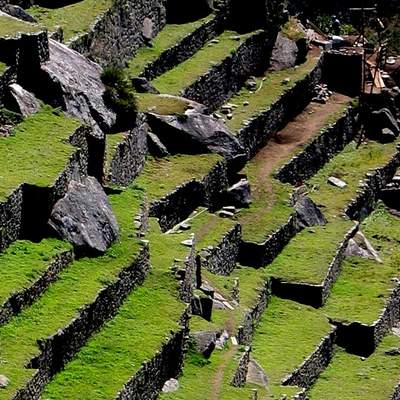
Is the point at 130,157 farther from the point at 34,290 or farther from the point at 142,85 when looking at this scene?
the point at 34,290

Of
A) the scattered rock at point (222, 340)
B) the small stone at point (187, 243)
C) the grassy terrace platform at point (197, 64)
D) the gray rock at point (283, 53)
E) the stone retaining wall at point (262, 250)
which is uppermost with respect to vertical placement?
the small stone at point (187, 243)

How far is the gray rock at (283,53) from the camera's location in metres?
44.8

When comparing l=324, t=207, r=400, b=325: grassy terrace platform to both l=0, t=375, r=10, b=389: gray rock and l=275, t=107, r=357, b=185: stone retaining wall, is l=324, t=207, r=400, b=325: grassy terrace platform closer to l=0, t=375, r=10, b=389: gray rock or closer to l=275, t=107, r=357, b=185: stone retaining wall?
l=275, t=107, r=357, b=185: stone retaining wall

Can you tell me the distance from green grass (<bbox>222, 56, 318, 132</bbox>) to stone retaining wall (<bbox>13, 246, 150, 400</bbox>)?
11.7m

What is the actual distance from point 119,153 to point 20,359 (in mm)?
10511

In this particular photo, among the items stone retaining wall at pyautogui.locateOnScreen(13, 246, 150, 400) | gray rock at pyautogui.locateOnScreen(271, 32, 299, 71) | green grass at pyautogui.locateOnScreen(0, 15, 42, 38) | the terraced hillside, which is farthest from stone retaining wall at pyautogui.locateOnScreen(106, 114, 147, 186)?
gray rock at pyautogui.locateOnScreen(271, 32, 299, 71)

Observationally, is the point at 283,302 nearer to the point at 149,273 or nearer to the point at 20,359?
the point at 149,273

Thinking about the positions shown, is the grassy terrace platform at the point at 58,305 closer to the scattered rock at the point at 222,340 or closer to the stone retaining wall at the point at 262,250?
the scattered rock at the point at 222,340

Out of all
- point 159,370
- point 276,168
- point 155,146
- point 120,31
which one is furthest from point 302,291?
point 159,370

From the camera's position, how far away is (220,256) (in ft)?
112

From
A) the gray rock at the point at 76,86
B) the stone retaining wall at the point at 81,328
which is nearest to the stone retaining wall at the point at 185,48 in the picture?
the gray rock at the point at 76,86

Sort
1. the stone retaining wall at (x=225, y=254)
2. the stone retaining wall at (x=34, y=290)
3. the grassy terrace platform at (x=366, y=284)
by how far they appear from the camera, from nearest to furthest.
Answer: the stone retaining wall at (x=34, y=290) < the stone retaining wall at (x=225, y=254) < the grassy terrace platform at (x=366, y=284)

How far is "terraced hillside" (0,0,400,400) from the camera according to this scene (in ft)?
85.7

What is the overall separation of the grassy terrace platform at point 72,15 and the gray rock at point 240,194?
16.7ft
